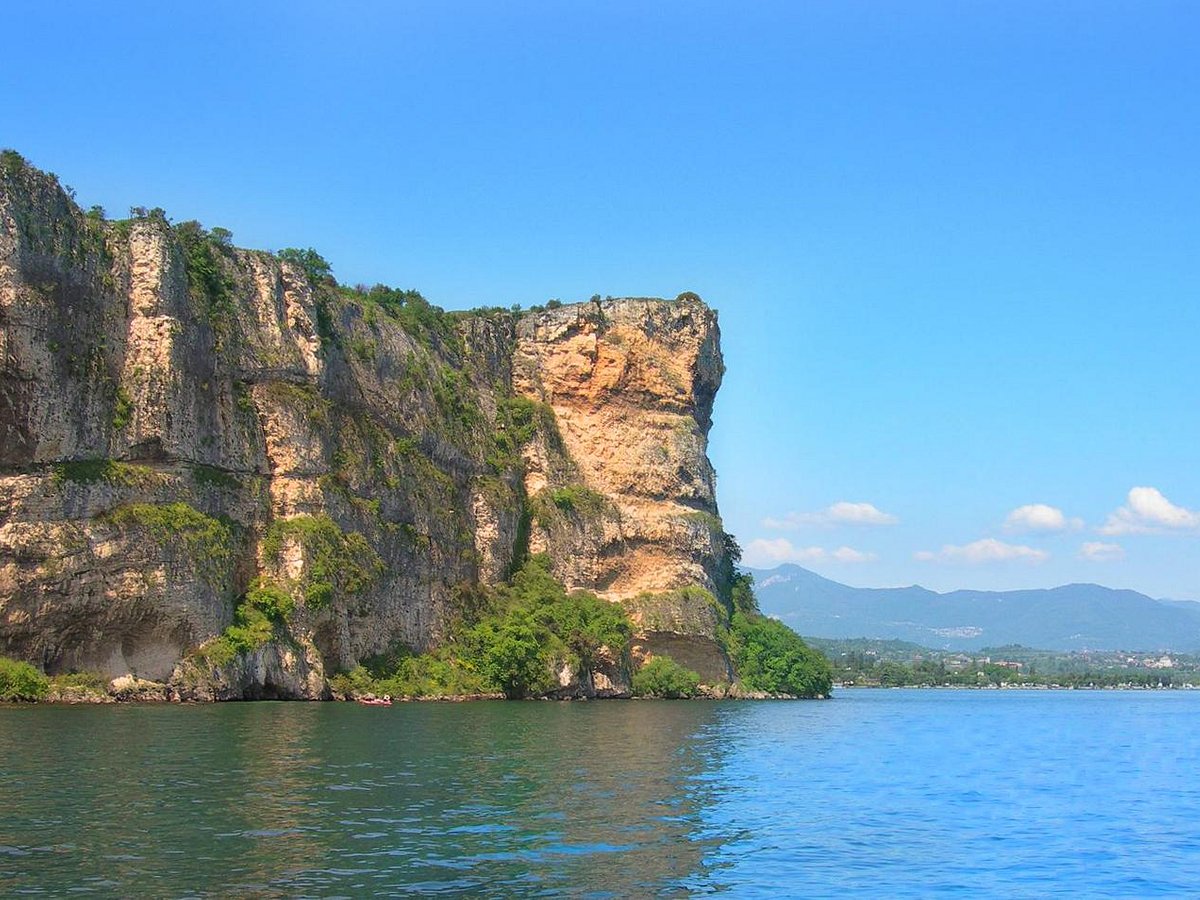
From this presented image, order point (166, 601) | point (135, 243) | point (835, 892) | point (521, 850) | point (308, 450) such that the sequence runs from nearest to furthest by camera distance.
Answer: point (835, 892)
point (521, 850)
point (166, 601)
point (135, 243)
point (308, 450)

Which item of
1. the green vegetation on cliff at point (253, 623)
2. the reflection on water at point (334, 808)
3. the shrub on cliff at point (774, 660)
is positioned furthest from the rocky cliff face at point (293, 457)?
the reflection on water at point (334, 808)

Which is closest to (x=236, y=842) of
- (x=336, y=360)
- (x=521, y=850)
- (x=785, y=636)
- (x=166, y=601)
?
(x=521, y=850)

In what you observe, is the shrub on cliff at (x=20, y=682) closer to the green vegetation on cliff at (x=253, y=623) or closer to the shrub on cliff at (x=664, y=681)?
the green vegetation on cliff at (x=253, y=623)

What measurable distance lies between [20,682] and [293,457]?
926 inches

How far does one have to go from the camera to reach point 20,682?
52.8 meters

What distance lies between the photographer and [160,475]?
210ft

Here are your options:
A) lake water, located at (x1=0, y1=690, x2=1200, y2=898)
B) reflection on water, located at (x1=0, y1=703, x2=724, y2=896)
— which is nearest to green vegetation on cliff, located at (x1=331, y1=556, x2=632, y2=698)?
lake water, located at (x1=0, y1=690, x2=1200, y2=898)

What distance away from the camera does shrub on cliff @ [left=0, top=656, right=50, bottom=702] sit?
52.3 meters

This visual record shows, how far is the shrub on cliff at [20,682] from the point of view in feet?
172

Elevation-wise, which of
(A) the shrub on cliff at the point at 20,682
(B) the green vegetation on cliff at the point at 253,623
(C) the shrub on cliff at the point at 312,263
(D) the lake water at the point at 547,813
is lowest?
(D) the lake water at the point at 547,813

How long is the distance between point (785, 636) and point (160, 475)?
6371 centimetres

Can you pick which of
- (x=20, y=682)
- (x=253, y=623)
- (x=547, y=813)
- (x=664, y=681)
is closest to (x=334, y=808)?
(x=547, y=813)

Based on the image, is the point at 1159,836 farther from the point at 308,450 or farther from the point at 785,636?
the point at 785,636

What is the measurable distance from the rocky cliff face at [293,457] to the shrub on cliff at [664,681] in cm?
352
